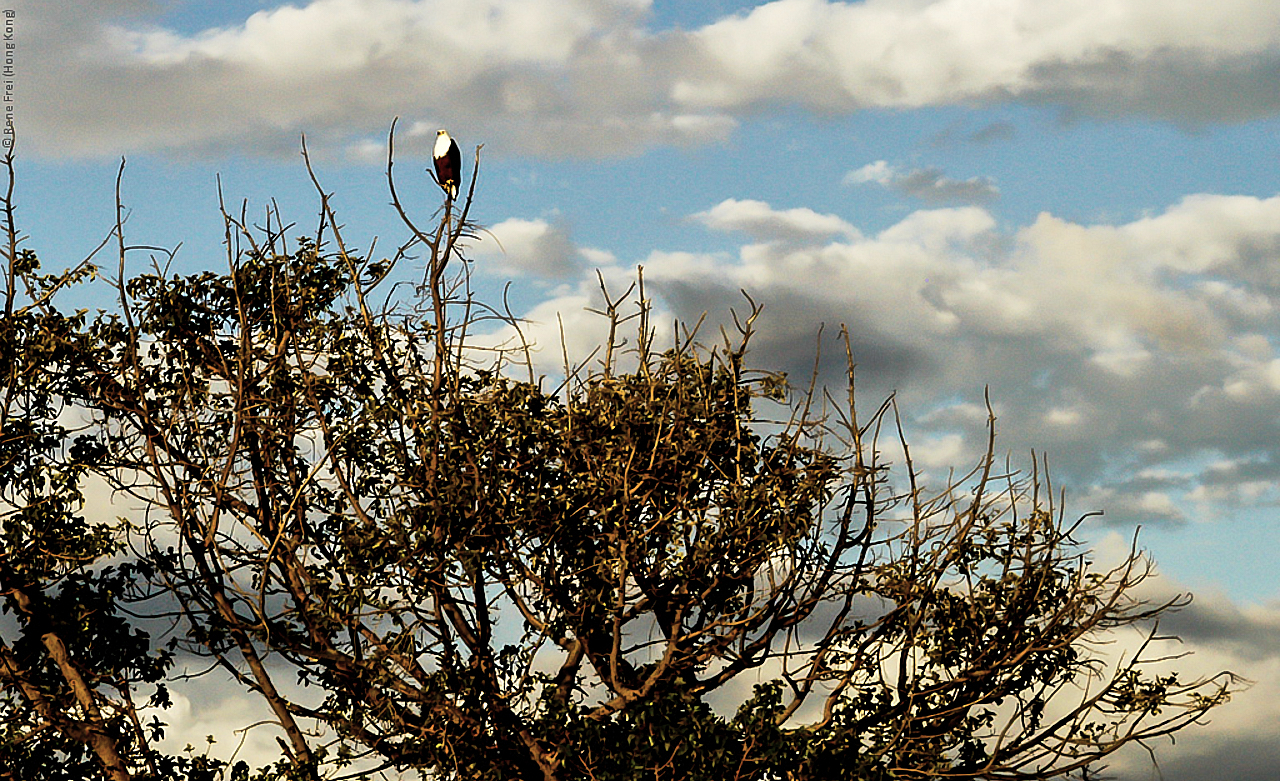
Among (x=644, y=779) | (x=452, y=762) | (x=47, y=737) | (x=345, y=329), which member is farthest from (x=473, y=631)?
(x=47, y=737)

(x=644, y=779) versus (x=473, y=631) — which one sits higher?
(x=473, y=631)

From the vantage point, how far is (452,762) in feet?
45.1

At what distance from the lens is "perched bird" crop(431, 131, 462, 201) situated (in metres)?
15.3

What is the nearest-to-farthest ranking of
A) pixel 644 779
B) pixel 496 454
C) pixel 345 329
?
1. pixel 644 779
2. pixel 496 454
3. pixel 345 329

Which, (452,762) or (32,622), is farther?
(32,622)

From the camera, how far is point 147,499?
14867 millimetres

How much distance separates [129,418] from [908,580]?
26.5 ft

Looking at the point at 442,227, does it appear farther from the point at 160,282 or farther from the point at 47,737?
the point at 47,737

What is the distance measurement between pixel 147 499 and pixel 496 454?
365cm

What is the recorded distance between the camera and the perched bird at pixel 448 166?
15328mm

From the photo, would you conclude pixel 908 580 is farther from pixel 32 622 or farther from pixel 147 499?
pixel 32 622

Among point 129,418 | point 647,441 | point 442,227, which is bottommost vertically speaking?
point 647,441

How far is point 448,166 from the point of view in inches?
604

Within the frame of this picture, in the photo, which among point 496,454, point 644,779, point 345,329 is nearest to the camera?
point 644,779
